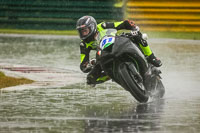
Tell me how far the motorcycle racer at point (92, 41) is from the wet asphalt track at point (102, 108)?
427 mm

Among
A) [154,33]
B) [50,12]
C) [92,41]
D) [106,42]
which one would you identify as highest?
[50,12]

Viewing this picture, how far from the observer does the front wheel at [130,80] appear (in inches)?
400

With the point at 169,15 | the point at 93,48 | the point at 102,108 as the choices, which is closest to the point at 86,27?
the point at 93,48

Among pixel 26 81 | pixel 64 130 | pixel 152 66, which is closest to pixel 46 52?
pixel 26 81

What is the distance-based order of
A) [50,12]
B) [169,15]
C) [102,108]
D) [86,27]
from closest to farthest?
1. [102,108]
2. [86,27]
3. [169,15]
4. [50,12]

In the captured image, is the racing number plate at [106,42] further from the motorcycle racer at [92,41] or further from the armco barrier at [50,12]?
the armco barrier at [50,12]

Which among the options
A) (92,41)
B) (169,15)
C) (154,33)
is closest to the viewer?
(92,41)

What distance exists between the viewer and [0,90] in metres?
12.3

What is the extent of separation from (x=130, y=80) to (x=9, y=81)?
3948 millimetres

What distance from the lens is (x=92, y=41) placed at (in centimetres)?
Answer: 1102

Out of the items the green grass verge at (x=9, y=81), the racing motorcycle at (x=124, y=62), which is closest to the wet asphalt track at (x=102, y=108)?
the racing motorcycle at (x=124, y=62)

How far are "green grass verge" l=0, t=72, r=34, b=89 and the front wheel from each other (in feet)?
11.3

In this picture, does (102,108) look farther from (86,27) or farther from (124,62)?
(86,27)

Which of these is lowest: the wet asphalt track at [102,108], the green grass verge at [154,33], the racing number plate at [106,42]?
the wet asphalt track at [102,108]
